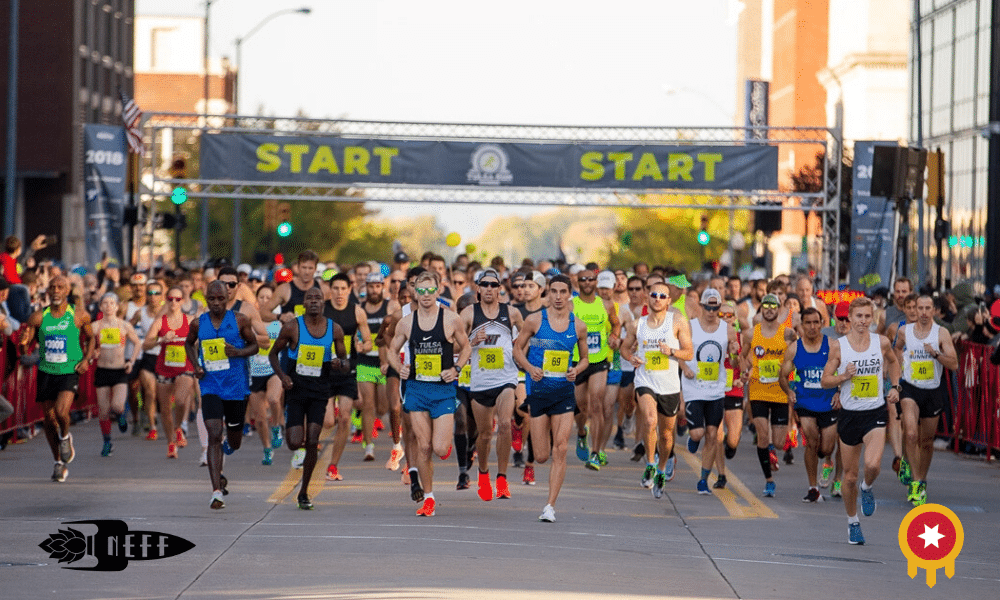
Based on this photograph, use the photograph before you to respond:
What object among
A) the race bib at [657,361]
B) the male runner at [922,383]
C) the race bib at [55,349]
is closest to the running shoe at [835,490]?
the male runner at [922,383]

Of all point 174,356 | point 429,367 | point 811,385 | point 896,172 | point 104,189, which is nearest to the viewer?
point 429,367

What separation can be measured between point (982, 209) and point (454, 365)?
35.2 meters

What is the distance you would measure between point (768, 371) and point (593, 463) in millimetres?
2229

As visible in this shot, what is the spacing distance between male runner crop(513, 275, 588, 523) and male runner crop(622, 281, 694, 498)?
112 centimetres

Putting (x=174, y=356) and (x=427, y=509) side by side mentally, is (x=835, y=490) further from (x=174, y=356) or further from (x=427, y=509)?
(x=174, y=356)

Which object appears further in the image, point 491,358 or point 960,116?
point 960,116

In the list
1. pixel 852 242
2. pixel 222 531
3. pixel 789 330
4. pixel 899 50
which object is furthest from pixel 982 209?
pixel 222 531

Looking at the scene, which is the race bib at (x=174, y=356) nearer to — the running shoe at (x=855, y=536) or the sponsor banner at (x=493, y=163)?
the running shoe at (x=855, y=536)

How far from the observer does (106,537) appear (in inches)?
454

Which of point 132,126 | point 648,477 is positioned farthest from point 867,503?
point 132,126

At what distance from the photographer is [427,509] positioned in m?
12.8

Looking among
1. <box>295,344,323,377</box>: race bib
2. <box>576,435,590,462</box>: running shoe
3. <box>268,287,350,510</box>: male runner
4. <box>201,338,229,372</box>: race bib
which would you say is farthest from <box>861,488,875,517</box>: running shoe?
<box>201,338,229,372</box>: race bib

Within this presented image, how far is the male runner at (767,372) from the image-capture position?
50.8 ft

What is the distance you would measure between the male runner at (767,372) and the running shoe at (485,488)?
9.09 feet
